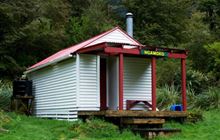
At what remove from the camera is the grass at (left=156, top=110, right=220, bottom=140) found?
13.8 meters

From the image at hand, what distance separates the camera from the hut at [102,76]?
52.2ft

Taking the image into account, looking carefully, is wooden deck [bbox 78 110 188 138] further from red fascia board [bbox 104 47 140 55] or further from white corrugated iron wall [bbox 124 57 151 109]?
red fascia board [bbox 104 47 140 55]

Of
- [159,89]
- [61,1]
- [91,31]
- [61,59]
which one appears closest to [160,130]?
[61,59]

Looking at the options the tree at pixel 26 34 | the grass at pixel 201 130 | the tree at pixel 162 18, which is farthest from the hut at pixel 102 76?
the tree at pixel 162 18

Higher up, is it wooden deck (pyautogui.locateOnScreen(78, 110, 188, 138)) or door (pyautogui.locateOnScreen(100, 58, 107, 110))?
door (pyautogui.locateOnScreen(100, 58, 107, 110))

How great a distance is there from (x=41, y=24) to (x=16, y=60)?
10.6 ft

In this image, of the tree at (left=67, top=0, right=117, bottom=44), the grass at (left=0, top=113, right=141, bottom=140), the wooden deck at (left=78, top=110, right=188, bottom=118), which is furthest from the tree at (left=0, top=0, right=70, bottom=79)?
the grass at (left=0, top=113, right=141, bottom=140)

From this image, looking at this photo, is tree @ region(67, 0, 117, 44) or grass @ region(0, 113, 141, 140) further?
tree @ region(67, 0, 117, 44)

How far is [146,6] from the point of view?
42188mm

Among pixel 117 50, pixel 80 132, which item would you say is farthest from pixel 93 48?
pixel 80 132

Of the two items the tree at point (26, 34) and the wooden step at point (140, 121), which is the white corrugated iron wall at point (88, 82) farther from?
the tree at point (26, 34)

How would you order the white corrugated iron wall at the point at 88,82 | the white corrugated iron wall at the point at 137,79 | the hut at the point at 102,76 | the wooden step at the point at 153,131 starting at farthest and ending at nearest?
the white corrugated iron wall at the point at 137,79
the white corrugated iron wall at the point at 88,82
the hut at the point at 102,76
the wooden step at the point at 153,131

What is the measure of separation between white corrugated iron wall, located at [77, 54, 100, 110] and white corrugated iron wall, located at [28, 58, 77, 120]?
34 centimetres

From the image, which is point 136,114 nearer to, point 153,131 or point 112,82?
point 153,131
